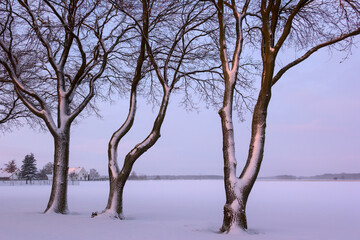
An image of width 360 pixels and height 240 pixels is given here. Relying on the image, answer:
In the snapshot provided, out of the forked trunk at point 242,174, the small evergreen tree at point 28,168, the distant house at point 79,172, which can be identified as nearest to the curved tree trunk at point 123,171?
the forked trunk at point 242,174

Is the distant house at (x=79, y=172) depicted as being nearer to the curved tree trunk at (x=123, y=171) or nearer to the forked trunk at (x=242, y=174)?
the curved tree trunk at (x=123, y=171)

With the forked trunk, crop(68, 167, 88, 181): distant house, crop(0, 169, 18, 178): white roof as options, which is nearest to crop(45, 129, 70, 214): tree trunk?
the forked trunk

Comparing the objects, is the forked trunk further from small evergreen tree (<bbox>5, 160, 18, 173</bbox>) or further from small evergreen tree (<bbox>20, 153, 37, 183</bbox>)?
small evergreen tree (<bbox>5, 160, 18, 173</bbox>)

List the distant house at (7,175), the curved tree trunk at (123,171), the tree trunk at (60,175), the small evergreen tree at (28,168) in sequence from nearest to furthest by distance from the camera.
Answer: the curved tree trunk at (123,171), the tree trunk at (60,175), the small evergreen tree at (28,168), the distant house at (7,175)

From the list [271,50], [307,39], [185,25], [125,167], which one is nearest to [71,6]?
[185,25]

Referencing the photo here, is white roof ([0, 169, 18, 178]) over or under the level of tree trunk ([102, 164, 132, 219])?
over

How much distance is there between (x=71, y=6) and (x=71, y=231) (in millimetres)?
8495

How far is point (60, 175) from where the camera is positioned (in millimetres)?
12406

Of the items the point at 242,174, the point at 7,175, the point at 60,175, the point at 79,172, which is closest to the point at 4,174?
the point at 7,175

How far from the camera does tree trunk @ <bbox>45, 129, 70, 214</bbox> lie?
39.7 ft

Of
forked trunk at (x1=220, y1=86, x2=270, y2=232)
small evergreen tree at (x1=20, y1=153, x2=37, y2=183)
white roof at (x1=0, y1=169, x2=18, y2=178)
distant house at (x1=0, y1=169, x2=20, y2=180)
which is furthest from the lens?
white roof at (x1=0, y1=169, x2=18, y2=178)

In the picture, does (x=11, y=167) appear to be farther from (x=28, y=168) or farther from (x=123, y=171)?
(x=123, y=171)

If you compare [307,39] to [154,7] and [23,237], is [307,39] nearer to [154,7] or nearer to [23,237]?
[154,7]

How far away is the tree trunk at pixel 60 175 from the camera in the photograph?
12086 millimetres
